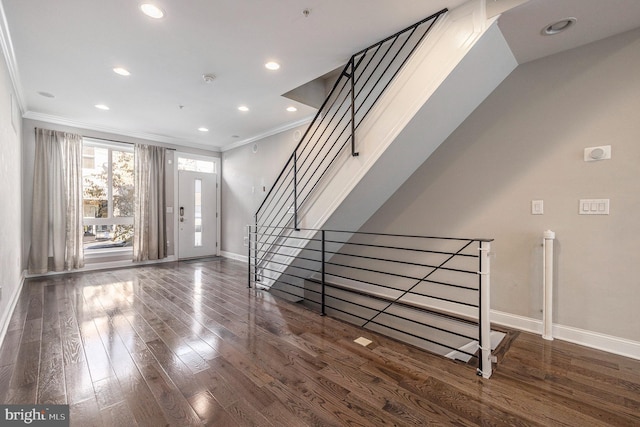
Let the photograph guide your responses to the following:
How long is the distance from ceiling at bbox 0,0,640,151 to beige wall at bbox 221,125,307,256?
3.94ft

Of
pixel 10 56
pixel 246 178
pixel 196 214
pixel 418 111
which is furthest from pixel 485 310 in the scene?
pixel 196 214

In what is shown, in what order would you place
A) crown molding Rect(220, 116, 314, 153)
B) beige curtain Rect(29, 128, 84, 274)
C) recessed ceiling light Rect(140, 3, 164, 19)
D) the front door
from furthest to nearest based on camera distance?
the front door, crown molding Rect(220, 116, 314, 153), beige curtain Rect(29, 128, 84, 274), recessed ceiling light Rect(140, 3, 164, 19)

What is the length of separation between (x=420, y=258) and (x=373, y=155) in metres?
1.48

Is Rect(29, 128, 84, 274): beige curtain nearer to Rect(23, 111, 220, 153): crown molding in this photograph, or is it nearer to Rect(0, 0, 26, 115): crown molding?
Rect(23, 111, 220, 153): crown molding

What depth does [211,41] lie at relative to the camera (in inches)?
102

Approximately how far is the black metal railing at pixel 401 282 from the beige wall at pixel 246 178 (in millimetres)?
1731

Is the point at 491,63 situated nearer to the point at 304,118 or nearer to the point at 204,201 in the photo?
the point at 304,118

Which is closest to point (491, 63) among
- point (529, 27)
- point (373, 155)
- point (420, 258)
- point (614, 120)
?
point (529, 27)

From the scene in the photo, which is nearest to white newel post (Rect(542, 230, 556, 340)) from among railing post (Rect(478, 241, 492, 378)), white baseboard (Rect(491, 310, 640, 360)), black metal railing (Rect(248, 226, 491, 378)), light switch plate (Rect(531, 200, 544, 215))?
white baseboard (Rect(491, 310, 640, 360))

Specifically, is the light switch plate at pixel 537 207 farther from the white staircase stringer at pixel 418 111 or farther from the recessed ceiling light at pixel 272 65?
the recessed ceiling light at pixel 272 65

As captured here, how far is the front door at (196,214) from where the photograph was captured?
630 centimetres

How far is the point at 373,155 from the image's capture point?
8.40 feet

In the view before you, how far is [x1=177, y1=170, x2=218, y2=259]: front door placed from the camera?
6.30 meters

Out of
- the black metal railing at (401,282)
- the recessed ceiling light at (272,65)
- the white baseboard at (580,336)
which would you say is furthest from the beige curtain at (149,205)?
the white baseboard at (580,336)
